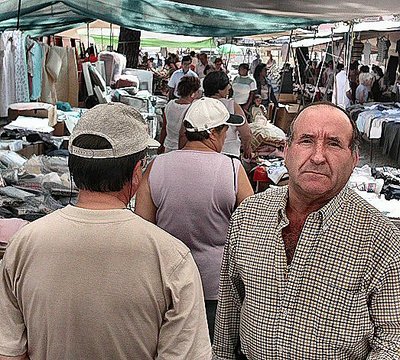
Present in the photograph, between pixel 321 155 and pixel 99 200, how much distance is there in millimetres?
651

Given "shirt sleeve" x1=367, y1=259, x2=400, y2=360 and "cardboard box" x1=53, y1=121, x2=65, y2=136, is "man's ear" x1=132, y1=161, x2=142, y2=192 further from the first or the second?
"cardboard box" x1=53, y1=121, x2=65, y2=136

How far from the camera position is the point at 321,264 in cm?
179

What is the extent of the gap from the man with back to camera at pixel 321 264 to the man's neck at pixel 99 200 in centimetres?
51

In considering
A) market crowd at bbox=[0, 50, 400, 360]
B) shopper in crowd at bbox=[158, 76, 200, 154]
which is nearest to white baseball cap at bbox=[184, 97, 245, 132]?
market crowd at bbox=[0, 50, 400, 360]

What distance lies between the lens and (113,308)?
1563 mm

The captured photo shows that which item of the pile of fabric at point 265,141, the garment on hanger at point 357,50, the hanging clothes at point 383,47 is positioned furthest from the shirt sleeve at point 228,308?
the garment on hanger at point 357,50

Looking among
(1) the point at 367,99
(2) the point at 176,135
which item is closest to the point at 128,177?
(2) the point at 176,135

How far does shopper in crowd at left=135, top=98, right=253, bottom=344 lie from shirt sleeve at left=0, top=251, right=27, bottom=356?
112 cm

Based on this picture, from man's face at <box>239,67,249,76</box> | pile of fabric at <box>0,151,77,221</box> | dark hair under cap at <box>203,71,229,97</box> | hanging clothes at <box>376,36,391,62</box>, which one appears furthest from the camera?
hanging clothes at <box>376,36,391,62</box>

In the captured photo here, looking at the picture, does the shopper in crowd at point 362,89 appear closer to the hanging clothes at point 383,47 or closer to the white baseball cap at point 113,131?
the hanging clothes at point 383,47

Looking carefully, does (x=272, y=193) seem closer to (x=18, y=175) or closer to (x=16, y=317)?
(x=16, y=317)

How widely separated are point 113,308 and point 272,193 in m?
0.72

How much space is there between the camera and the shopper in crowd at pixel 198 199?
8.83 ft

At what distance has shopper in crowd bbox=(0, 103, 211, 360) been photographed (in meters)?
1.56
